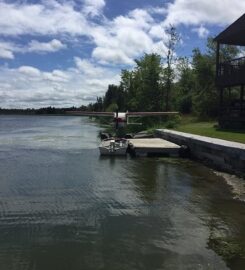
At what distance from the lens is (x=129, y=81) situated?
6322 cm

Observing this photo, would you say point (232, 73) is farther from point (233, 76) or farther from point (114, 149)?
point (114, 149)

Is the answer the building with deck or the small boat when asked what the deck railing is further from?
the small boat

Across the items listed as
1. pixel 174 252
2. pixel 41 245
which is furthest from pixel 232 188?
pixel 41 245

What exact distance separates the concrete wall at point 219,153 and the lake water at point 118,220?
792 millimetres

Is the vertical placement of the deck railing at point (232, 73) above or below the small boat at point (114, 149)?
above

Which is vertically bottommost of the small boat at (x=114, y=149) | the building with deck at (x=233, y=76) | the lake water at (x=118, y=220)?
the lake water at (x=118, y=220)

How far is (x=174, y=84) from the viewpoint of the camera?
2116 inches

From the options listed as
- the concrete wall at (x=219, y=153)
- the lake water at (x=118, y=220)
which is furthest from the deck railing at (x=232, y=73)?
the lake water at (x=118, y=220)

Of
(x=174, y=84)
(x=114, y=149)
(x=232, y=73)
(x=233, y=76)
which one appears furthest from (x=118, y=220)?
(x=174, y=84)

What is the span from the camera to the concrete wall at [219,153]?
55.0 ft

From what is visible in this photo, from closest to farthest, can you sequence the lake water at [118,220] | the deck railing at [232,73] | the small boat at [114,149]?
the lake water at [118,220] → the small boat at [114,149] → the deck railing at [232,73]

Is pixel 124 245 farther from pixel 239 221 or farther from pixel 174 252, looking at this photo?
pixel 239 221

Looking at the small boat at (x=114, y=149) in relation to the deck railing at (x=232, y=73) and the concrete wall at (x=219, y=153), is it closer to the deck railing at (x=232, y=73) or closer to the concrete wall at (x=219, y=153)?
the concrete wall at (x=219, y=153)

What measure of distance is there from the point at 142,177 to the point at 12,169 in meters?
5.35
